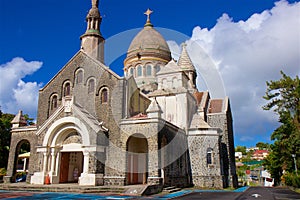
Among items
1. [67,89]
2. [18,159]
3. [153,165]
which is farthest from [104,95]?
[18,159]

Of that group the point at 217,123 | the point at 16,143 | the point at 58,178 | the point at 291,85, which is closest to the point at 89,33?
the point at 16,143

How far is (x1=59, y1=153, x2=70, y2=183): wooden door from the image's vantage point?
24281 millimetres

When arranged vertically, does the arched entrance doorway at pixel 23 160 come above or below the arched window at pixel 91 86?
below

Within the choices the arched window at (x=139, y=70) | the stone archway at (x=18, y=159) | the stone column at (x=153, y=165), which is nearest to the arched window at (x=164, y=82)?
the arched window at (x=139, y=70)

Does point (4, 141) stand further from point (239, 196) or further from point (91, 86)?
point (239, 196)

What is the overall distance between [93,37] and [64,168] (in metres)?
14.0

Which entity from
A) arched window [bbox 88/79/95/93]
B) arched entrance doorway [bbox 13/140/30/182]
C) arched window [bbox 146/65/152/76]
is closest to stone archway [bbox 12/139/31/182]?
arched entrance doorway [bbox 13/140/30/182]

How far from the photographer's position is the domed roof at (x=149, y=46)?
123 ft

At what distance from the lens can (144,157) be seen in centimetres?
2555

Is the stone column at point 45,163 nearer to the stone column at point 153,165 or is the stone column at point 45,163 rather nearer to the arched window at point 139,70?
the stone column at point 153,165

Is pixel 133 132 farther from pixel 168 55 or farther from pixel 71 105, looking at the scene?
pixel 168 55

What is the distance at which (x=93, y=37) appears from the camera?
30406 mm

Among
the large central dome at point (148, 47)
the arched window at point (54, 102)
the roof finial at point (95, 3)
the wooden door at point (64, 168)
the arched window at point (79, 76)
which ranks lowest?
the wooden door at point (64, 168)

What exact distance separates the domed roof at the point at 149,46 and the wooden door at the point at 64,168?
17.6 metres
